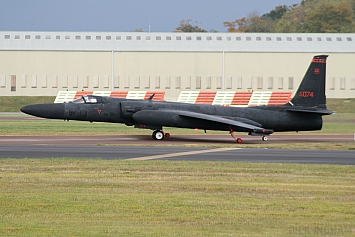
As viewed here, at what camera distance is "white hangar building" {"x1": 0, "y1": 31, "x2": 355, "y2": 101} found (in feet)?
225

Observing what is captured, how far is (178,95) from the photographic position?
6944cm

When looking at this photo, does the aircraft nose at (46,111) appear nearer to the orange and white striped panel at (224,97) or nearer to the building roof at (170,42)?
the orange and white striped panel at (224,97)

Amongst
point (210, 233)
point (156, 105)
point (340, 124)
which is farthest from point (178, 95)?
point (210, 233)

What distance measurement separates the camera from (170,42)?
232 feet

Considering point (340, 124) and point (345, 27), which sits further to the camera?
point (345, 27)

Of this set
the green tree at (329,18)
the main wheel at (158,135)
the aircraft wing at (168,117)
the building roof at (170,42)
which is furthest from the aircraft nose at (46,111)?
the green tree at (329,18)

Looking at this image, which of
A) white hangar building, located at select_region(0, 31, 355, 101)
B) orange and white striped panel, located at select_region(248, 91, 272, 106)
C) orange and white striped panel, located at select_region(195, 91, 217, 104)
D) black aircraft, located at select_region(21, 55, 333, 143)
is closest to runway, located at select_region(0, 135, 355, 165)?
black aircraft, located at select_region(21, 55, 333, 143)

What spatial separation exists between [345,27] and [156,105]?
95.4 m

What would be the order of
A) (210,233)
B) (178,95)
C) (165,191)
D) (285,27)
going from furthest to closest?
(285,27)
(178,95)
(165,191)
(210,233)

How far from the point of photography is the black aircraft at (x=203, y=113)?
3247 cm

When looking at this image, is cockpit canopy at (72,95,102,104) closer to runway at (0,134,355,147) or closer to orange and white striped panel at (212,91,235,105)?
runway at (0,134,355,147)

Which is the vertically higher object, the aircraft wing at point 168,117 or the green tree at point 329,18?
the green tree at point 329,18

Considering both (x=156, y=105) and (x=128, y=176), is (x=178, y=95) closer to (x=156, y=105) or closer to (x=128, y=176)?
(x=156, y=105)

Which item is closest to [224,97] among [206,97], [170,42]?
[206,97]
